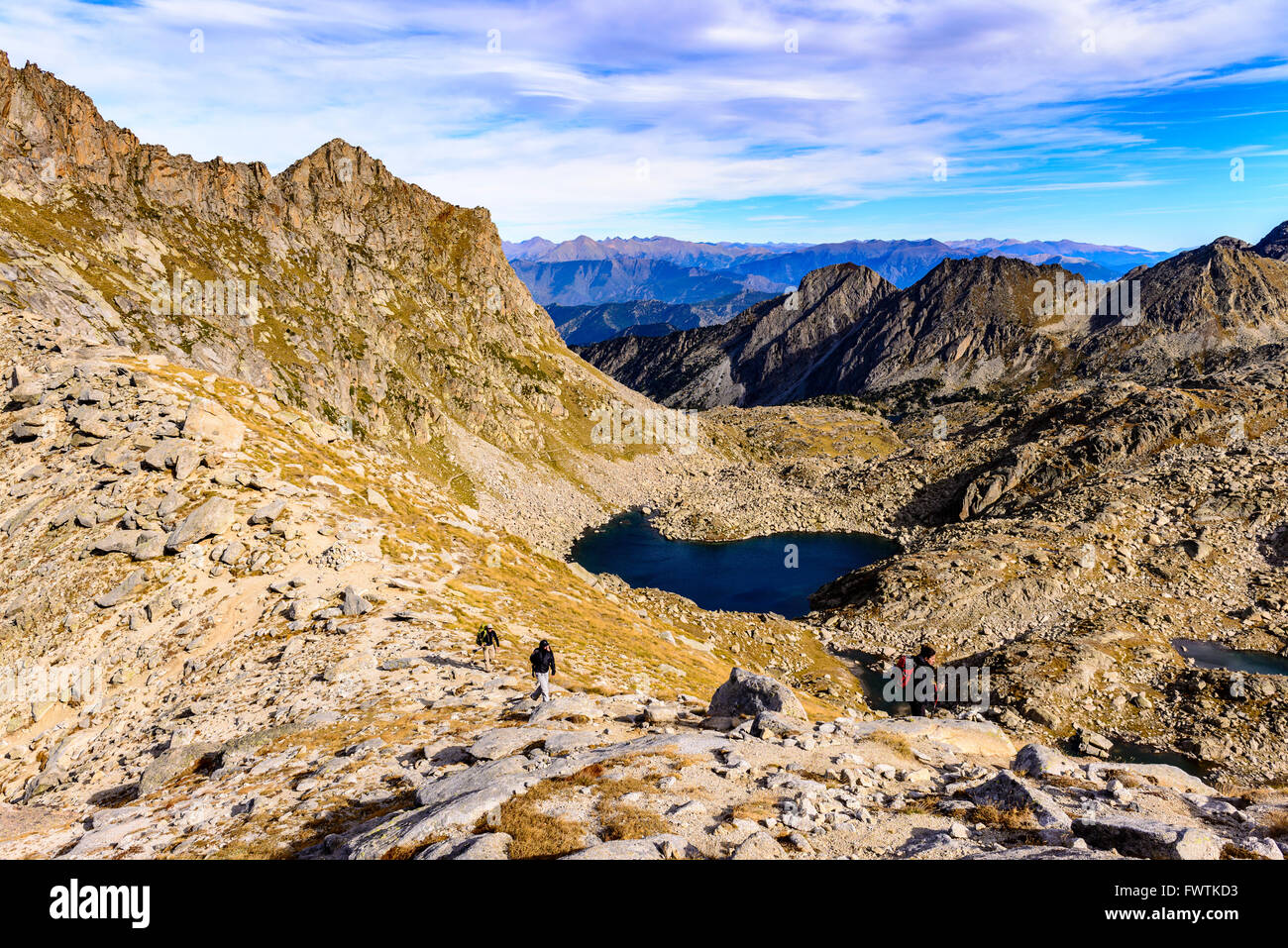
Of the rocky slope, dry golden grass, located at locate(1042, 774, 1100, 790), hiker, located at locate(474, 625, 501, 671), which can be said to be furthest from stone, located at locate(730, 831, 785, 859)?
hiker, located at locate(474, 625, 501, 671)

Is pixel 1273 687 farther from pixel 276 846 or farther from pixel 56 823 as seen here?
pixel 56 823

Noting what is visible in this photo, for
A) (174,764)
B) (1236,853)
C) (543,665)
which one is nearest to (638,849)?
(1236,853)

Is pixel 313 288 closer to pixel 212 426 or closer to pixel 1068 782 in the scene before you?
pixel 212 426

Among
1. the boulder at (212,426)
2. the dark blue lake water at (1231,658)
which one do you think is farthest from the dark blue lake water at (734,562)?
the boulder at (212,426)

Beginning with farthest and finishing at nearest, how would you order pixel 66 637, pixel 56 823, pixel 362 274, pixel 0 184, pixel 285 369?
1. pixel 362 274
2. pixel 285 369
3. pixel 0 184
4. pixel 66 637
5. pixel 56 823

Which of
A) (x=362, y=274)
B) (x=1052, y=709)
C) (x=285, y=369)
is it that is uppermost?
(x=362, y=274)

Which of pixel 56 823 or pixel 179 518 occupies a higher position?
pixel 179 518

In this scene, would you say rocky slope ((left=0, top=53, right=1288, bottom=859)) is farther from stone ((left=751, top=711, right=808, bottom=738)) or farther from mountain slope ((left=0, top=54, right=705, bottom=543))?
mountain slope ((left=0, top=54, right=705, bottom=543))

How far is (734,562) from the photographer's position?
105375 millimetres

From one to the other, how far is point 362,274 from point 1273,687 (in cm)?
15482

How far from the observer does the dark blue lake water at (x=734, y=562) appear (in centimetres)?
8975

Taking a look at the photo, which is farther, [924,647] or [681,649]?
[681,649]
